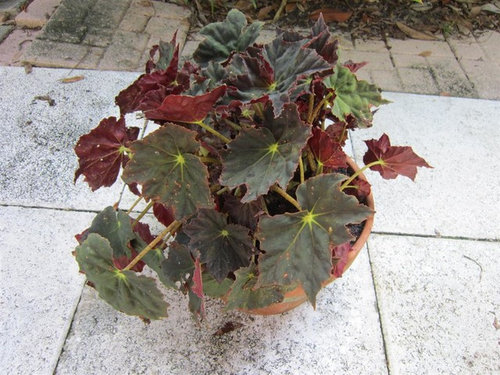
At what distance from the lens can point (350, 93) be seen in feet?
3.83

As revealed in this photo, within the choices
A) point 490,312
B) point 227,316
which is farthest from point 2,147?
point 490,312

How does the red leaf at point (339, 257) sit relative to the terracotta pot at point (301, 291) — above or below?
above

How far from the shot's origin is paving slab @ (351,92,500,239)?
1847 mm

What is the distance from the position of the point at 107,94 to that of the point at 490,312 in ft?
6.04

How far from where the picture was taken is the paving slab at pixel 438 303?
149cm

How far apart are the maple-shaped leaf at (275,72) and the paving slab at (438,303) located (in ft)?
2.92

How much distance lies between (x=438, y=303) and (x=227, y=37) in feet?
3.59

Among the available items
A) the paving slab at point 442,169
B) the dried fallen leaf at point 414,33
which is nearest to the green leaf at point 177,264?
the paving slab at point 442,169

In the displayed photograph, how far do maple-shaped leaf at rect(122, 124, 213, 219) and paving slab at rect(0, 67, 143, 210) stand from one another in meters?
0.90

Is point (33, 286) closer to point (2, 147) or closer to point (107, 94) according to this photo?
point (2, 147)

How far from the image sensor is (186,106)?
0.95 meters

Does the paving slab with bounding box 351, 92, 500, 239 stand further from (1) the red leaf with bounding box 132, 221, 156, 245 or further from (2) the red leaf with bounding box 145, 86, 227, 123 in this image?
(2) the red leaf with bounding box 145, 86, 227, 123

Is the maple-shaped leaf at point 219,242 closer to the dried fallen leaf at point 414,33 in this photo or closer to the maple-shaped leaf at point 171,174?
the maple-shaped leaf at point 171,174

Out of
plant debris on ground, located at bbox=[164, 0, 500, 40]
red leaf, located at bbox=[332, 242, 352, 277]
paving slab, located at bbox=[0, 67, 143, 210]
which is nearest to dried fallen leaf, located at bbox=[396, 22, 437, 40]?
plant debris on ground, located at bbox=[164, 0, 500, 40]
